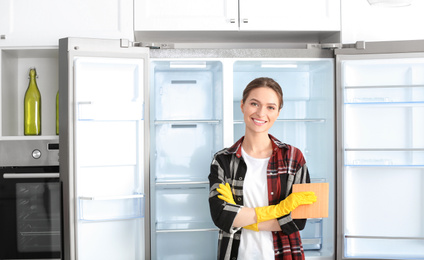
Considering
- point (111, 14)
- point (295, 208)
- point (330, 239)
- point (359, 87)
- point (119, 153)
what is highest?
point (111, 14)

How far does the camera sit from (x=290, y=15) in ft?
9.16

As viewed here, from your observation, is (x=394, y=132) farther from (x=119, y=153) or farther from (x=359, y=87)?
(x=119, y=153)

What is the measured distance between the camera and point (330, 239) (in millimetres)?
2688

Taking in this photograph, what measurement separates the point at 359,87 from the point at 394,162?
503mm

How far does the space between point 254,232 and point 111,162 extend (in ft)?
3.14

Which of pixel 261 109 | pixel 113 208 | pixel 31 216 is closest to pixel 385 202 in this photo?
pixel 261 109

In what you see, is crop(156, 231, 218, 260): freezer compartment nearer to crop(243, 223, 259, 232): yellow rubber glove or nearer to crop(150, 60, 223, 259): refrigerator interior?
crop(150, 60, 223, 259): refrigerator interior

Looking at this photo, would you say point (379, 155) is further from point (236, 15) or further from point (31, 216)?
point (31, 216)

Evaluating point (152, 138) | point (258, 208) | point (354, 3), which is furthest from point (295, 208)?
point (354, 3)

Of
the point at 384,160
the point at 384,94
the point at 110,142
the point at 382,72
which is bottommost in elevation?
the point at 384,160

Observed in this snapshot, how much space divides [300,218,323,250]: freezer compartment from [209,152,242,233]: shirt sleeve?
37.1 inches

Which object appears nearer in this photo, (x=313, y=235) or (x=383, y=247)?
(x=383, y=247)

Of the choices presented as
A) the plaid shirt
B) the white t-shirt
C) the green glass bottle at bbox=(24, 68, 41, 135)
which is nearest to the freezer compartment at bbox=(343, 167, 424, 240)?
the plaid shirt

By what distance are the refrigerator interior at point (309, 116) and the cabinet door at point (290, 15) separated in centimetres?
24
